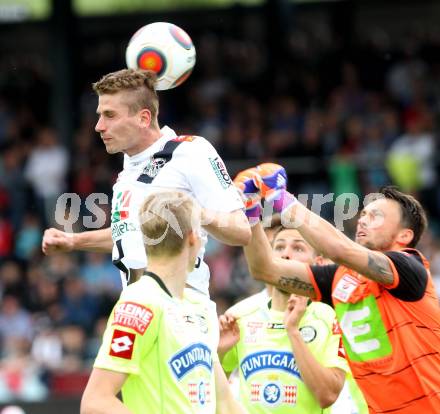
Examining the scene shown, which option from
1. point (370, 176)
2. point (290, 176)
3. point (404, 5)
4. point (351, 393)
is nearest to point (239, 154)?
point (290, 176)

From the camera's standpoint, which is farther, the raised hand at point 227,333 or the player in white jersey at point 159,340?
the raised hand at point 227,333

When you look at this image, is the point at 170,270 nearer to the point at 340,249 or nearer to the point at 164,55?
the point at 340,249

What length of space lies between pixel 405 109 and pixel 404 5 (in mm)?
4887

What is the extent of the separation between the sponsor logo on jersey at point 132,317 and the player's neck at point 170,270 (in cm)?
19

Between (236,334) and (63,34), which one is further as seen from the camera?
(63,34)

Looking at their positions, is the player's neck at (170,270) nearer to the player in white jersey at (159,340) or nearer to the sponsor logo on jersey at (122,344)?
the player in white jersey at (159,340)

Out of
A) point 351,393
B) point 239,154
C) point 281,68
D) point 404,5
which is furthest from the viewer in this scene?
point 404,5

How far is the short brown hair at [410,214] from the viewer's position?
6.20 m

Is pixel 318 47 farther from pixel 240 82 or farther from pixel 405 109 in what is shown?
pixel 405 109

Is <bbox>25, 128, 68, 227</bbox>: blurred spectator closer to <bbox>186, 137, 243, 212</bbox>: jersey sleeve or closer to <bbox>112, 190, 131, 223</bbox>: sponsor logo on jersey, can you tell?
<bbox>112, 190, 131, 223</bbox>: sponsor logo on jersey

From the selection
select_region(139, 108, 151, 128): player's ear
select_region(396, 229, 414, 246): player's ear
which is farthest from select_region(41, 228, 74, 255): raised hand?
select_region(396, 229, 414, 246): player's ear

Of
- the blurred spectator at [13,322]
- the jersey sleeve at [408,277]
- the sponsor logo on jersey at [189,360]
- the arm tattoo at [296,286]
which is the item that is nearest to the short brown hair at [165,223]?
the sponsor logo on jersey at [189,360]

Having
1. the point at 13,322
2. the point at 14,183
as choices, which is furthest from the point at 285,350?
the point at 14,183

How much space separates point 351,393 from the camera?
23.0ft
